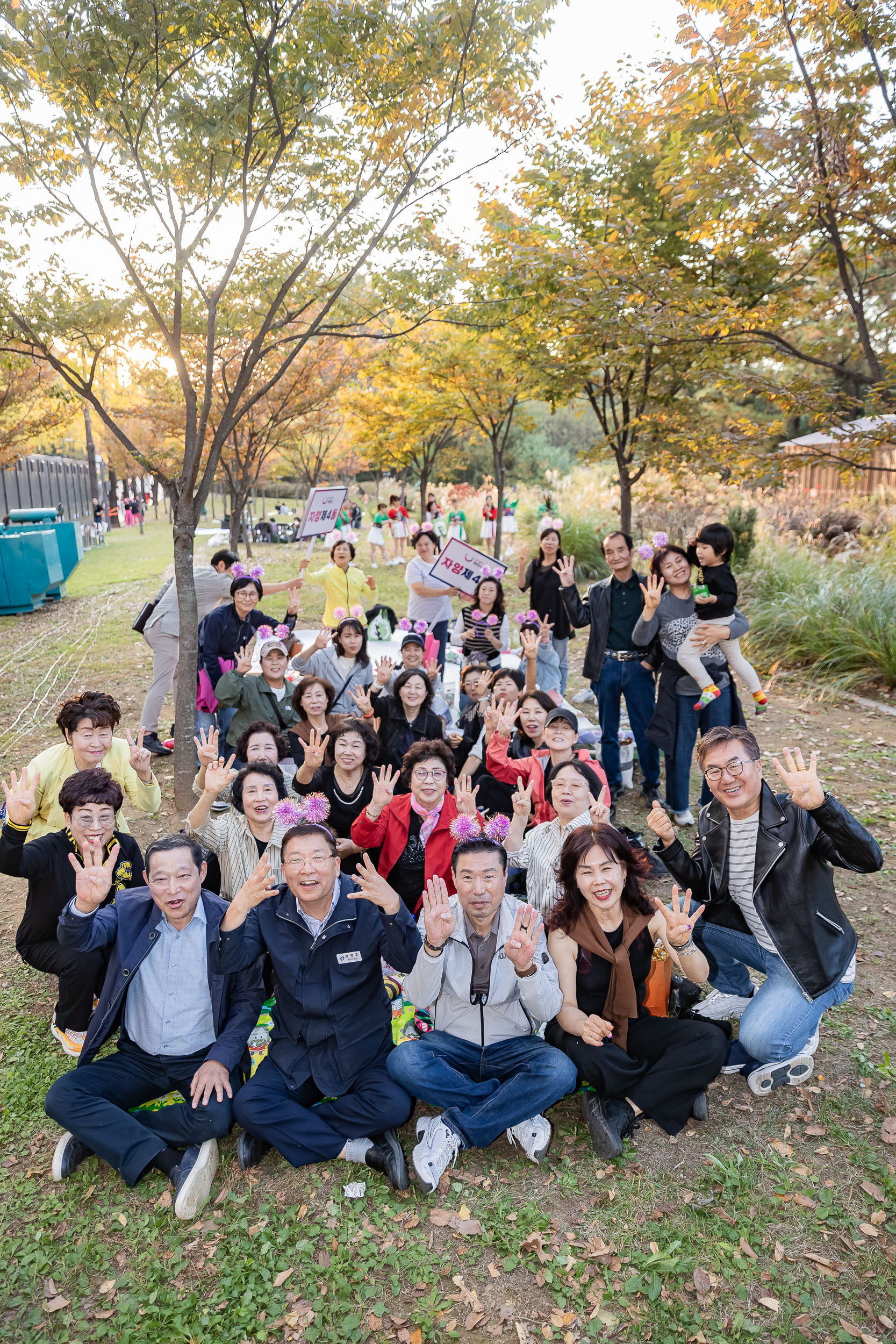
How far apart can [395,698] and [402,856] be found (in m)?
1.44

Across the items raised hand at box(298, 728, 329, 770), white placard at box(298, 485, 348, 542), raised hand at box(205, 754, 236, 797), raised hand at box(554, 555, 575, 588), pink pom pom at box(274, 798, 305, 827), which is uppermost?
white placard at box(298, 485, 348, 542)

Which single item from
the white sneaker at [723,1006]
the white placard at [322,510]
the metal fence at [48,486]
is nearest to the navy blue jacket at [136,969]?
the white sneaker at [723,1006]

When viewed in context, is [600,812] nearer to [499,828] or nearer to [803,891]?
[499,828]

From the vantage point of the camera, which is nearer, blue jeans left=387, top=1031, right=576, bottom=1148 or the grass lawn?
the grass lawn

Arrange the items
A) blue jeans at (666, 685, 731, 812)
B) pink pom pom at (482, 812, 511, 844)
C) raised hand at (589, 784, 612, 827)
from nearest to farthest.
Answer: raised hand at (589, 784, 612, 827)
pink pom pom at (482, 812, 511, 844)
blue jeans at (666, 685, 731, 812)

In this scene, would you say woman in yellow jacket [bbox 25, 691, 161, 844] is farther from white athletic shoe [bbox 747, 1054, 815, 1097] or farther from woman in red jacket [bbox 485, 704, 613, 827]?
white athletic shoe [bbox 747, 1054, 815, 1097]

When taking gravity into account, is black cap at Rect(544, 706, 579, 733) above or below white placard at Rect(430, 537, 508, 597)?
below

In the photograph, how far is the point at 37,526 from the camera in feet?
56.2

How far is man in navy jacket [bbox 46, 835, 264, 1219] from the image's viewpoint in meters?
3.03

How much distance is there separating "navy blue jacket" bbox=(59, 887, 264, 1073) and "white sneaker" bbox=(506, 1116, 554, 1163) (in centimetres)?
114

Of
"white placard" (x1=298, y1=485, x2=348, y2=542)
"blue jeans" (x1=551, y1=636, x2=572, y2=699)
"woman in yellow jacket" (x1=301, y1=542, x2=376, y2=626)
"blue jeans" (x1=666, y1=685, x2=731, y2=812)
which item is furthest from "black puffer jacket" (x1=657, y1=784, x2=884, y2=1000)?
"white placard" (x1=298, y1=485, x2=348, y2=542)

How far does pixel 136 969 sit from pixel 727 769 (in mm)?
2545

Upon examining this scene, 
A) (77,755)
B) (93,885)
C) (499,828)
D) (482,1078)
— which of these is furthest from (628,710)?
(93,885)

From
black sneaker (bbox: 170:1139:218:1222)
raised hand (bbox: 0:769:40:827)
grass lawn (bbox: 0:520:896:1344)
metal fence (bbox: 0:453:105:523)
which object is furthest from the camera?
metal fence (bbox: 0:453:105:523)
